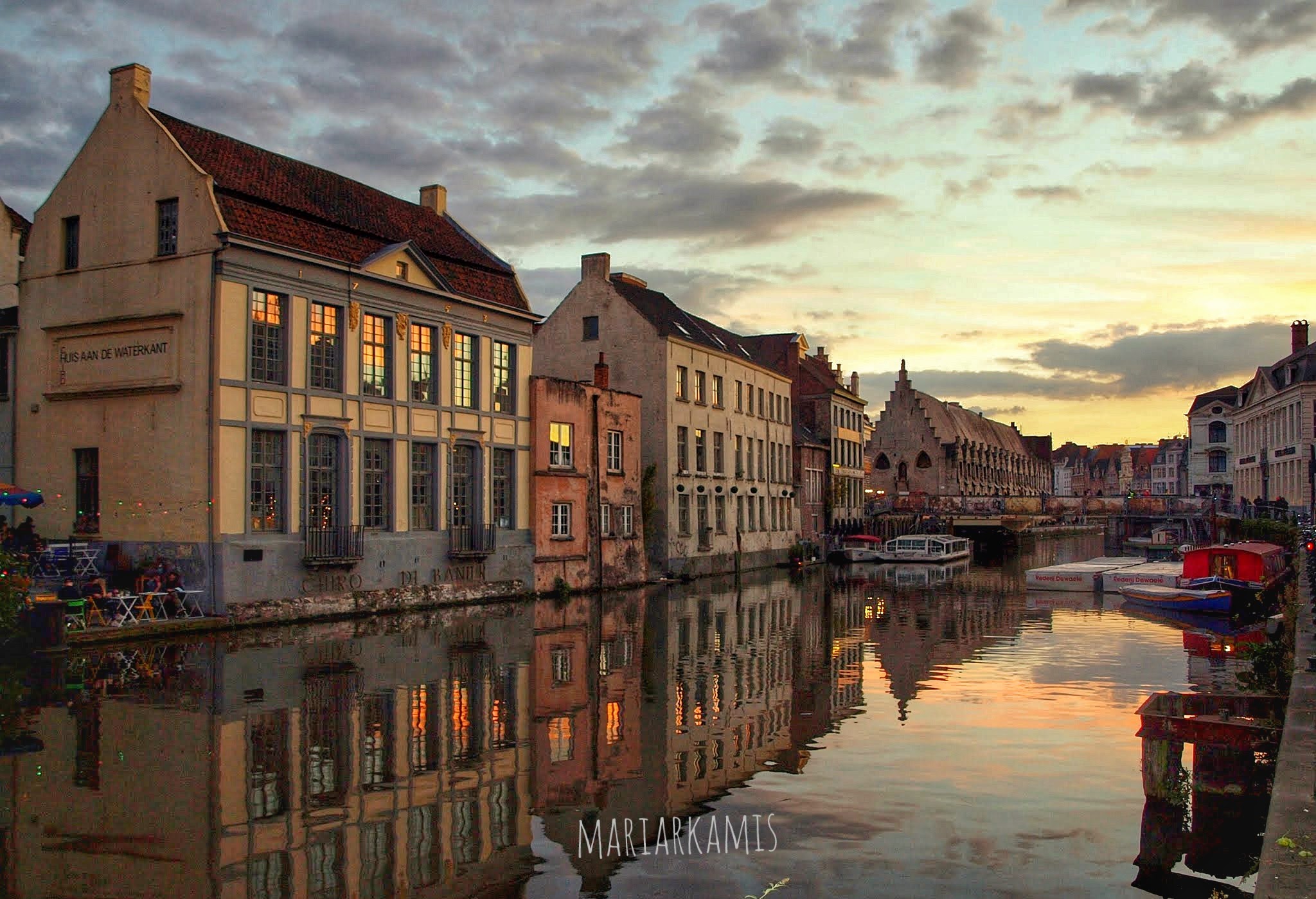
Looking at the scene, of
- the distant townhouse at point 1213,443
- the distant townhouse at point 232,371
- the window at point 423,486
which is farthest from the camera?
A: the distant townhouse at point 1213,443

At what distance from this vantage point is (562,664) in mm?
20875

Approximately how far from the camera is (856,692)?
18.2m

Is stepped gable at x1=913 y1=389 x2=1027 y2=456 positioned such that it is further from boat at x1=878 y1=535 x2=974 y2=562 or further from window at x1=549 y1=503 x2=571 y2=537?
window at x1=549 y1=503 x2=571 y2=537

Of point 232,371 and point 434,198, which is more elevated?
point 434,198

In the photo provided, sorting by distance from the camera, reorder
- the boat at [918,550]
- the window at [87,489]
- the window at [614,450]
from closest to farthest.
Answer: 1. the window at [87,489]
2. the window at [614,450]
3. the boat at [918,550]

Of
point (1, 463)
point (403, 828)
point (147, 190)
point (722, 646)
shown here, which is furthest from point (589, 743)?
point (1, 463)

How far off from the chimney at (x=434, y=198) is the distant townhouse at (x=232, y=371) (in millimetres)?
6863

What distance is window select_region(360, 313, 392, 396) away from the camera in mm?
30484

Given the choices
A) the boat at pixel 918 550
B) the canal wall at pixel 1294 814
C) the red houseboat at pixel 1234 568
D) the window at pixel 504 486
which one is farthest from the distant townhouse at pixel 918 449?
the canal wall at pixel 1294 814

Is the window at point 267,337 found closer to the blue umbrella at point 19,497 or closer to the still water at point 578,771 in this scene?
the blue umbrella at point 19,497

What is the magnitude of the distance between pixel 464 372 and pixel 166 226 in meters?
9.80

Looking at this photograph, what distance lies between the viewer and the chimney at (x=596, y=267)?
50.7 metres

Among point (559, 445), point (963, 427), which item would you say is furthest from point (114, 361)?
point (963, 427)

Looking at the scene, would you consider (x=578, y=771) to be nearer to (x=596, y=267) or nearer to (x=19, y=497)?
(x=19, y=497)
